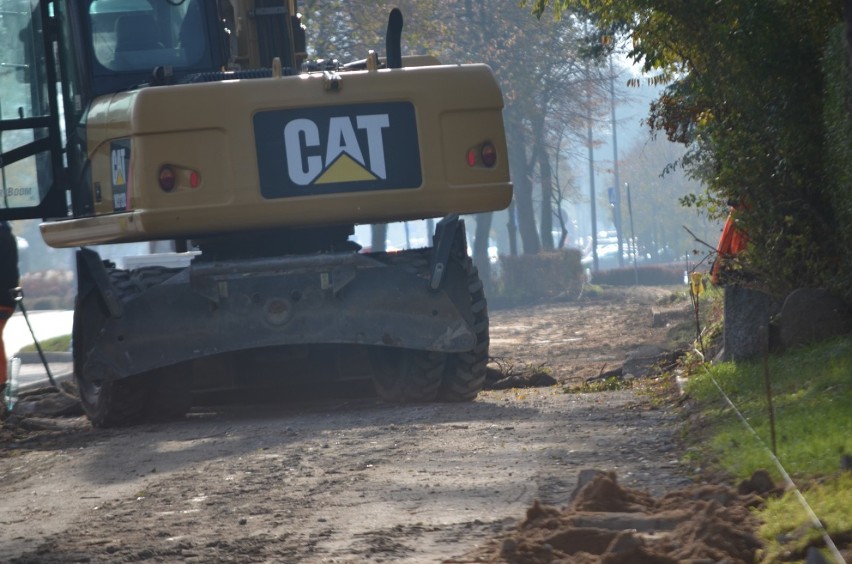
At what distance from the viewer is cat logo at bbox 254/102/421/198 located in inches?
432

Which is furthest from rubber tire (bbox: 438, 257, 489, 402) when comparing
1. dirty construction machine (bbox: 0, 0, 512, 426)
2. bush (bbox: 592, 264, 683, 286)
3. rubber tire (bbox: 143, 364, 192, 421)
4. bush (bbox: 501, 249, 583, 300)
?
bush (bbox: 592, 264, 683, 286)

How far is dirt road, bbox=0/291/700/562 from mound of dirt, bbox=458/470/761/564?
0.30 m

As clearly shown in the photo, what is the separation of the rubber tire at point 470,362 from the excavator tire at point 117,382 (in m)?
2.05

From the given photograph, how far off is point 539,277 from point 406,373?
3508 cm

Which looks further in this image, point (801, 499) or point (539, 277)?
point (539, 277)

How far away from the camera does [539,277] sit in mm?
46375

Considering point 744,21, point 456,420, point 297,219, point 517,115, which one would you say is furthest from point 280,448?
point 517,115

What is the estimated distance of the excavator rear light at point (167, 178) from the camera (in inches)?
424

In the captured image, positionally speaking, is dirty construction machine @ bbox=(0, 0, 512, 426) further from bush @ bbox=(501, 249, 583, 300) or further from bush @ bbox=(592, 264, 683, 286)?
bush @ bbox=(592, 264, 683, 286)

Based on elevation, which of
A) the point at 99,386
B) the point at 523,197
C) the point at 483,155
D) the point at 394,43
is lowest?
the point at 99,386

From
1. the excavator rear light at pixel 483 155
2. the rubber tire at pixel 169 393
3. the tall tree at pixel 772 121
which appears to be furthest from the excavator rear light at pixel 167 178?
the tall tree at pixel 772 121

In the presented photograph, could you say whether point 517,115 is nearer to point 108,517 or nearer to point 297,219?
point 297,219

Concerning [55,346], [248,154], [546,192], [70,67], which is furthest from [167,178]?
[546,192]

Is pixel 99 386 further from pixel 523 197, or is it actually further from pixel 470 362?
pixel 523 197
